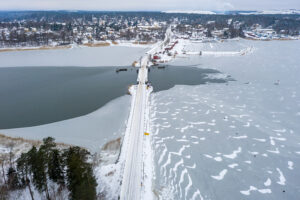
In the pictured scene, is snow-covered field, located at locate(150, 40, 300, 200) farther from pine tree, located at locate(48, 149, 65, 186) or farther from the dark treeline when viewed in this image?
pine tree, located at locate(48, 149, 65, 186)

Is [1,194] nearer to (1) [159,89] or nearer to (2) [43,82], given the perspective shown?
(1) [159,89]

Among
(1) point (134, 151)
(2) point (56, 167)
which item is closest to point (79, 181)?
(2) point (56, 167)

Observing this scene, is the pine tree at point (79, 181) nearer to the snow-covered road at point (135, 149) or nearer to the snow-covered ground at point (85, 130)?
the snow-covered road at point (135, 149)

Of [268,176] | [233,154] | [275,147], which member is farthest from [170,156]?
[275,147]

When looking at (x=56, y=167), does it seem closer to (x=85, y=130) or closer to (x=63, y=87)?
(x=85, y=130)

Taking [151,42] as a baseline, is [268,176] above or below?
below

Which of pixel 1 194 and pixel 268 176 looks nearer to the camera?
pixel 1 194
